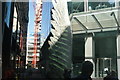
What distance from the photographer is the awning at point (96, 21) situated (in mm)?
1481

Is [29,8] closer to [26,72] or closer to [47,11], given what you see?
[47,11]

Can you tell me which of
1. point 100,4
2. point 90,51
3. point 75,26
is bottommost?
point 90,51

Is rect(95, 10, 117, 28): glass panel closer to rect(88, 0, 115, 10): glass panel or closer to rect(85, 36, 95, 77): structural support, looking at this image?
rect(88, 0, 115, 10): glass panel

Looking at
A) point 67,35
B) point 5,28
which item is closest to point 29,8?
point 5,28

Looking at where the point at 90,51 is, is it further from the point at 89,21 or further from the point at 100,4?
the point at 100,4

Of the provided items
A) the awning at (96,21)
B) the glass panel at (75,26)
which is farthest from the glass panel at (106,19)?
the glass panel at (75,26)

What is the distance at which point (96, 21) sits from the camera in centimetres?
152

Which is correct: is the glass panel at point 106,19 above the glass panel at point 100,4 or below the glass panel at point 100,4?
below

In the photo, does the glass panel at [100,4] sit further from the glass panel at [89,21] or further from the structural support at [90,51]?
the structural support at [90,51]

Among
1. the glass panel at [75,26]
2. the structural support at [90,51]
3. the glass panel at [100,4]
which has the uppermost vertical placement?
the glass panel at [100,4]

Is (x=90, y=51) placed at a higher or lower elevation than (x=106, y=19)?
lower

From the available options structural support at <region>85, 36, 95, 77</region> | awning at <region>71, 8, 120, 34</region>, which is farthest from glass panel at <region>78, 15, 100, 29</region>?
structural support at <region>85, 36, 95, 77</region>

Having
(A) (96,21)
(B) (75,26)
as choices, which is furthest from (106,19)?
(B) (75,26)

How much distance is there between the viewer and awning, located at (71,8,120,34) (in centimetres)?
148
